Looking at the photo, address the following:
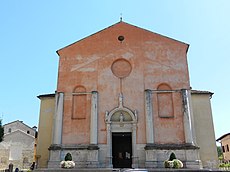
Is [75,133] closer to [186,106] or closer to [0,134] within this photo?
[186,106]

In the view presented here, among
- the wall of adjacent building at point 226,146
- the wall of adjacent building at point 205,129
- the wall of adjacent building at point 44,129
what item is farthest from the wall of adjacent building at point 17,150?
the wall of adjacent building at point 226,146

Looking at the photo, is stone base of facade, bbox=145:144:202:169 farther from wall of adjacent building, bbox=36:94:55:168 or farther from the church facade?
wall of adjacent building, bbox=36:94:55:168

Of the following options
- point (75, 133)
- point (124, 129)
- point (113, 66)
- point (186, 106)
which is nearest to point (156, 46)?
point (113, 66)

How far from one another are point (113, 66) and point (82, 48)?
3.23 m

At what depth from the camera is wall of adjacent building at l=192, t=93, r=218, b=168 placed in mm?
20969

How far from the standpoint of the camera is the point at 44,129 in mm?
22688

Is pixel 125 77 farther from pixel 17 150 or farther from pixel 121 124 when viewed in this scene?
pixel 17 150

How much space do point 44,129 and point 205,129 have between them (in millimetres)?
14380

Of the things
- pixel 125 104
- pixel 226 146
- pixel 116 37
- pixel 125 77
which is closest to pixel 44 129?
pixel 125 104

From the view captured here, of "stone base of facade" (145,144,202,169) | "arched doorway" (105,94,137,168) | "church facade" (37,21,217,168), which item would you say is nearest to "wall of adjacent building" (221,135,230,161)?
"church facade" (37,21,217,168)

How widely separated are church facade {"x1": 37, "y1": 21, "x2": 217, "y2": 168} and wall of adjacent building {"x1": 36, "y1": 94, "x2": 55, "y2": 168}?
230mm

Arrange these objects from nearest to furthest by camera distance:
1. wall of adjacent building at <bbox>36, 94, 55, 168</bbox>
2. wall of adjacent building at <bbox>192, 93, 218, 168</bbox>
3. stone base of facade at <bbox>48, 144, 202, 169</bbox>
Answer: stone base of facade at <bbox>48, 144, 202, 169</bbox> < wall of adjacent building at <bbox>192, 93, 218, 168</bbox> < wall of adjacent building at <bbox>36, 94, 55, 168</bbox>

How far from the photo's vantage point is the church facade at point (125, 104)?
1856 cm

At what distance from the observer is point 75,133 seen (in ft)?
63.5
